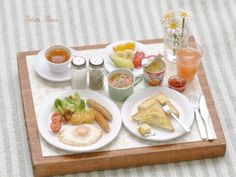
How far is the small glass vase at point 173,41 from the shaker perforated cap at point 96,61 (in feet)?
1.13

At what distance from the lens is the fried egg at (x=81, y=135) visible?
289cm

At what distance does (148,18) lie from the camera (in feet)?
12.1

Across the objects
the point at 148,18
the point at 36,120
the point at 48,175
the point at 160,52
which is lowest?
the point at 48,175

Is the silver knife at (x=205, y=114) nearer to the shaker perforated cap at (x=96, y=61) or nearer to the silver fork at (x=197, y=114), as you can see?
the silver fork at (x=197, y=114)

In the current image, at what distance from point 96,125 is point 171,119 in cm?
30

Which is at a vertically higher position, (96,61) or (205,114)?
(96,61)

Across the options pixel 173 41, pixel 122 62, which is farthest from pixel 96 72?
pixel 173 41

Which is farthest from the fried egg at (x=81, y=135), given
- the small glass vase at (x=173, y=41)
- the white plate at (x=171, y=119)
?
the small glass vase at (x=173, y=41)

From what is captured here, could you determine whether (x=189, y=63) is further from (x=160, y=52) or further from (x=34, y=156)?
(x=34, y=156)

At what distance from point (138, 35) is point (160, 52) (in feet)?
1.20

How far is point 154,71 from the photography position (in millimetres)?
3074

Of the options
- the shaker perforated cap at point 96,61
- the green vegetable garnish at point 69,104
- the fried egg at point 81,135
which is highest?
the shaker perforated cap at point 96,61

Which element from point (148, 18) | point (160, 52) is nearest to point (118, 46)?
point (160, 52)

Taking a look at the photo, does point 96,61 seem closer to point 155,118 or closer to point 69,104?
point 69,104
